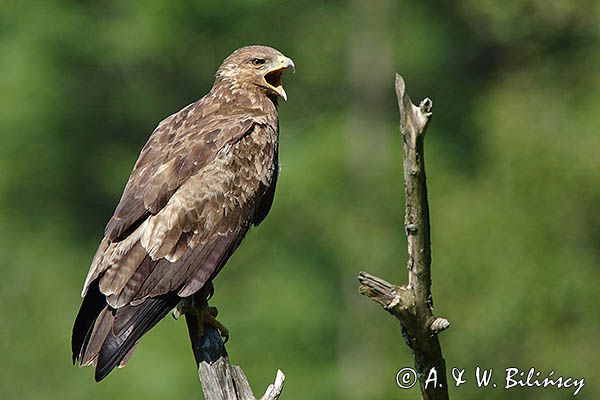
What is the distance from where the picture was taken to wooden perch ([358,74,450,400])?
4.64m

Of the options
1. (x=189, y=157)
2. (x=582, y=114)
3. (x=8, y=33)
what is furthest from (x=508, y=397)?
(x=8, y=33)

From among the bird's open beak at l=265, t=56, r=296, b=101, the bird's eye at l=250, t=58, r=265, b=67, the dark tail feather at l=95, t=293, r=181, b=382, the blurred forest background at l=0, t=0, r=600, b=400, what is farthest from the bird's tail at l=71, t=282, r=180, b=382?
the blurred forest background at l=0, t=0, r=600, b=400

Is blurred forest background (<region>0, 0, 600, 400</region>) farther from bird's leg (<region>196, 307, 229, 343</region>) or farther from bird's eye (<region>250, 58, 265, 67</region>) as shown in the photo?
bird's leg (<region>196, 307, 229, 343</region>)

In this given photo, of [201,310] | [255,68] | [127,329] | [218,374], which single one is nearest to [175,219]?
[201,310]

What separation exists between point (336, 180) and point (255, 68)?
291 inches

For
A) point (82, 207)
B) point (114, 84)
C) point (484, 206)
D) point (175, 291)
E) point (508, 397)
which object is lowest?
point (175, 291)

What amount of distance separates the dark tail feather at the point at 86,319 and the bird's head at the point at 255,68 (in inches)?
56.5

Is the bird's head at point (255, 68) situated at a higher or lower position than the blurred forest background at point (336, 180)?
lower

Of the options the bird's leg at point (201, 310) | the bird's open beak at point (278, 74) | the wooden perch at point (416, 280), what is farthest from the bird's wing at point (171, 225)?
the wooden perch at point (416, 280)

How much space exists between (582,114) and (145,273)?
8215 millimetres

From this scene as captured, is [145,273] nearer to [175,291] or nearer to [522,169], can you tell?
[175,291]

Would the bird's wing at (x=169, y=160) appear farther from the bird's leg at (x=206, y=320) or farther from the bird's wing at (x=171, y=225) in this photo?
the bird's leg at (x=206, y=320)

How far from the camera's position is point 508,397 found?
10195 mm

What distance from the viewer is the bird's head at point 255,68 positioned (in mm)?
6684
